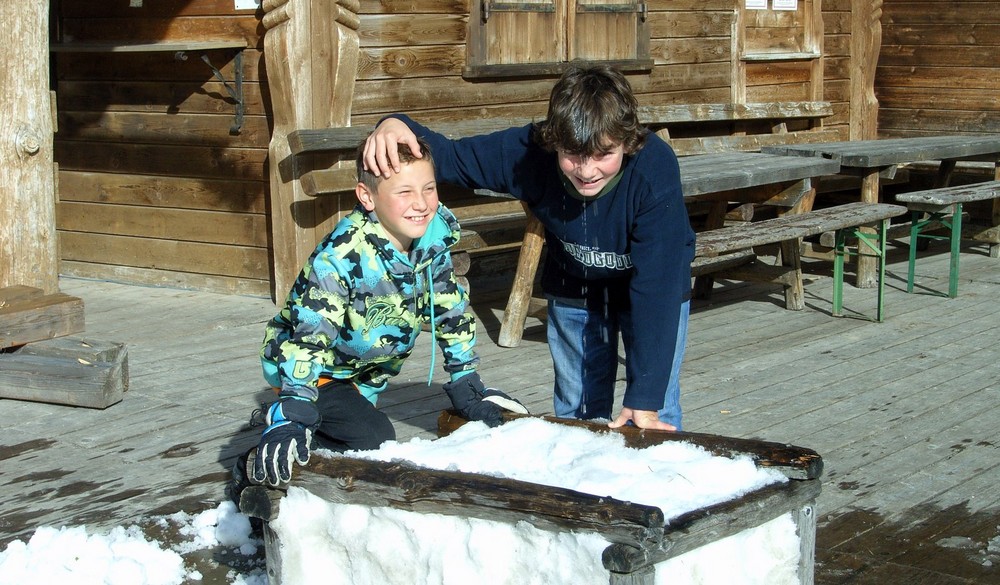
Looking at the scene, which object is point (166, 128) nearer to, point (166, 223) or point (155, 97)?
point (155, 97)

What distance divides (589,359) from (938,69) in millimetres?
9315

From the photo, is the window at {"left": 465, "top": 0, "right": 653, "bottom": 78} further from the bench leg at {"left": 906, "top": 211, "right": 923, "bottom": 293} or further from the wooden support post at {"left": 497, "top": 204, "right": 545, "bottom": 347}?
the bench leg at {"left": 906, "top": 211, "right": 923, "bottom": 293}

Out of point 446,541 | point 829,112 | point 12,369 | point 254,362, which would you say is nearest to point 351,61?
point 254,362

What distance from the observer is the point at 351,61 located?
23.3 feet

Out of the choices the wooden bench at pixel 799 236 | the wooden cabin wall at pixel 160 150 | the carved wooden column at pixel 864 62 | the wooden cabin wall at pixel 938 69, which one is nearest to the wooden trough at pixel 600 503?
the wooden bench at pixel 799 236

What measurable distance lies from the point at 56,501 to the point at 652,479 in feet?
7.92

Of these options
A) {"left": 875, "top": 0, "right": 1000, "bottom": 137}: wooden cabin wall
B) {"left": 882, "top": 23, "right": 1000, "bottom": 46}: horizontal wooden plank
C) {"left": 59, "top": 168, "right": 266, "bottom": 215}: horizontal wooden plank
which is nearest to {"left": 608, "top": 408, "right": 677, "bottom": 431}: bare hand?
{"left": 59, "top": 168, "right": 266, "bottom": 215}: horizontal wooden plank

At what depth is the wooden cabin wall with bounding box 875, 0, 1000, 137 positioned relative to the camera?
448 inches

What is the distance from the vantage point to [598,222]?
10.8 feet

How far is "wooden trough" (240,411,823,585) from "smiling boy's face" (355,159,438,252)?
730 millimetres

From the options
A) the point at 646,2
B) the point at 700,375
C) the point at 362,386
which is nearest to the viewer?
the point at 362,386

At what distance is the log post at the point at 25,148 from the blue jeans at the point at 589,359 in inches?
117

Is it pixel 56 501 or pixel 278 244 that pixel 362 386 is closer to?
pixel 56 501

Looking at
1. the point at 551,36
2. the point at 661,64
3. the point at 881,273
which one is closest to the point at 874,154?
the point at 881,273
